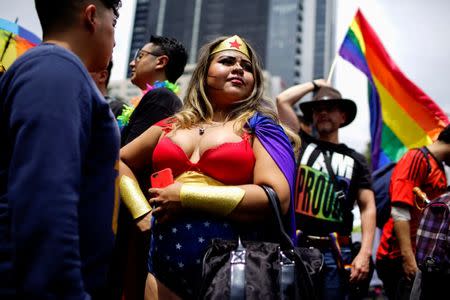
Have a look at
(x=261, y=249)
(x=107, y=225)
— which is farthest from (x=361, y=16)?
(x=107, y=225)

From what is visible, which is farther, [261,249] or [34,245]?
[261,249]

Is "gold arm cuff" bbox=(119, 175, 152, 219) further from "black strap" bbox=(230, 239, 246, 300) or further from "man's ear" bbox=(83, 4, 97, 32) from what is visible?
"man's ear" bbox=(83, 4, 97, 32)

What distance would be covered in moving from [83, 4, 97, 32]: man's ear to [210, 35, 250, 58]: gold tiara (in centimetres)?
120

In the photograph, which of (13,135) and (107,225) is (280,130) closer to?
(107,225)

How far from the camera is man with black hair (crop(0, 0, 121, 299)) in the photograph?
960mm

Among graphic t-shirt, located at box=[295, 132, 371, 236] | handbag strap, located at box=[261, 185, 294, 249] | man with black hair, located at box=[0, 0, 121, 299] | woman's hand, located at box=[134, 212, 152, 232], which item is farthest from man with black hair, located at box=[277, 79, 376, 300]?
man with black hair, located at box=[0, 0, 121, 299]

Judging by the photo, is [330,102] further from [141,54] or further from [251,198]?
[251,198]

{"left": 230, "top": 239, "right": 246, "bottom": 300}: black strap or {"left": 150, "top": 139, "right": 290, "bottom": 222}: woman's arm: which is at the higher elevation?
{"left": 150, "top": 139, "right": 290, "bottom": 222}: woman's arm

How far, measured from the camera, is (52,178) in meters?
1.00

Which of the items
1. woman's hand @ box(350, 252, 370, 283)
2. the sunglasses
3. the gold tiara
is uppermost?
the sunglasses

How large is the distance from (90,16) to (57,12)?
96 millimetres

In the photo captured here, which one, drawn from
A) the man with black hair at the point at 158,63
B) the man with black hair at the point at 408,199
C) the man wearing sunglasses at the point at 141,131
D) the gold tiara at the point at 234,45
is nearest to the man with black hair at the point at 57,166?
the man wearing sunglasses at the point at 141,131

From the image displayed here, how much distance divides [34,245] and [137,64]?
280 centimetres

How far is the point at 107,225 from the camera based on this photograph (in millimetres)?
1249
